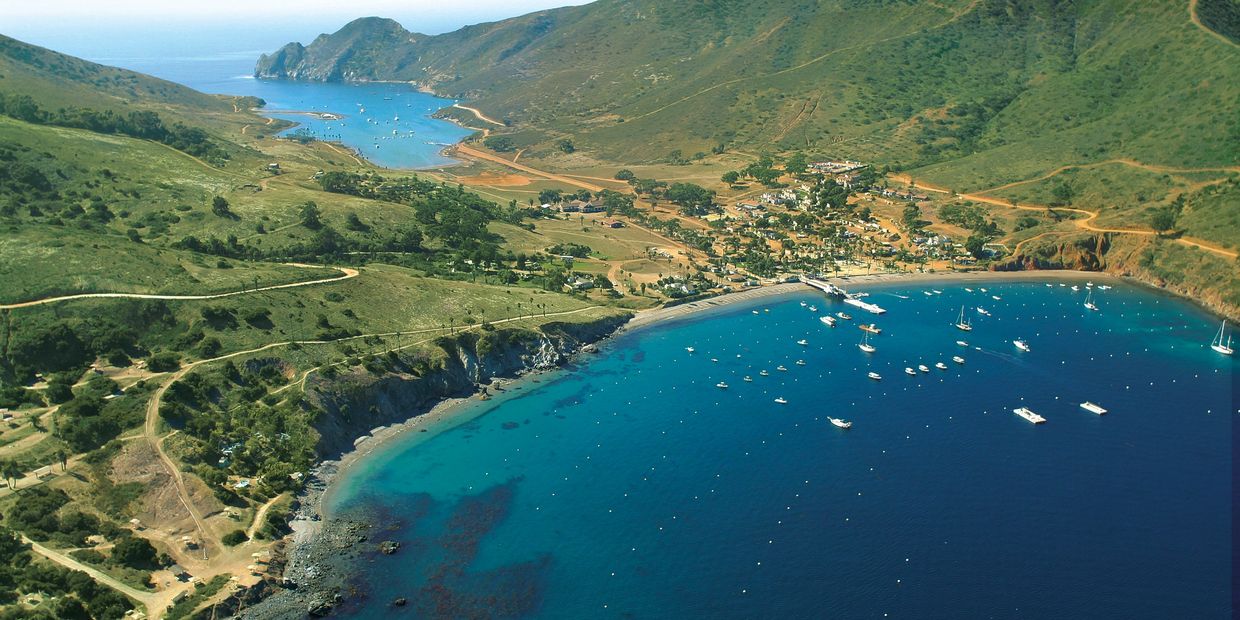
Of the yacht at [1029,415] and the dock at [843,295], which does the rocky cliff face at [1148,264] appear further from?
the yacht at [1029,415]

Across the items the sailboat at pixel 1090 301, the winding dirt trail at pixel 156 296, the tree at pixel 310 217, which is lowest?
the sailboat at pixel 1090 301

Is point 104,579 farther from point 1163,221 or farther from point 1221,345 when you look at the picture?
point 1163,221

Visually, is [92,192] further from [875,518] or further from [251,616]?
[875,518]

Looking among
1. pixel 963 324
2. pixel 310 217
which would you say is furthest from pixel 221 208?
pixel 963 324

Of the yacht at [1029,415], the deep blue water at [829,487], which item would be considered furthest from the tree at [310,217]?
the yacht at [1029,415]

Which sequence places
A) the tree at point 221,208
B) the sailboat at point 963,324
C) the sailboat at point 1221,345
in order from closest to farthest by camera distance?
the sailboat at point 1221,345
the sailboat at point 963,324
the tree at point 221,208

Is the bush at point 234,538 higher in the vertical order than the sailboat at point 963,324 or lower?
lower
